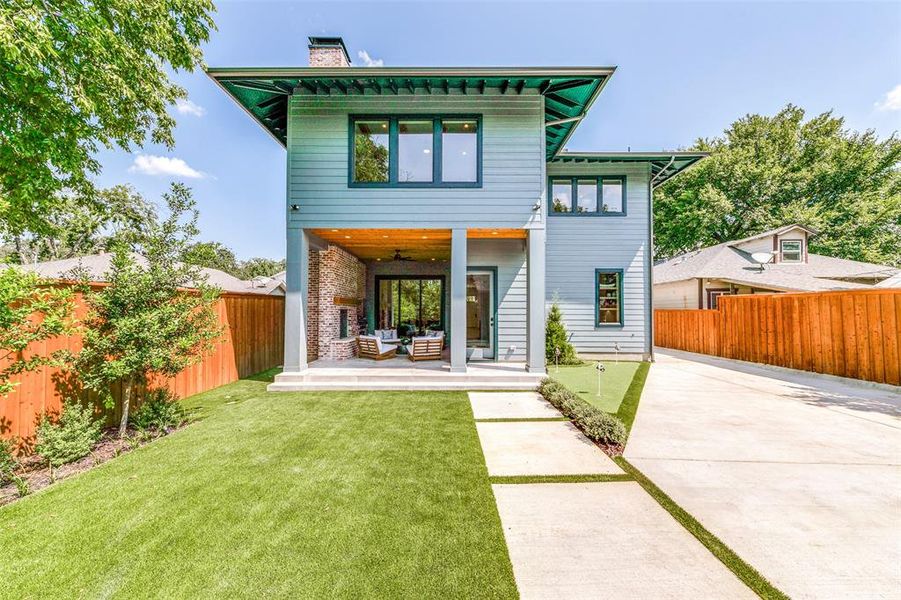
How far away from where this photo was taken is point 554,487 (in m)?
3.26

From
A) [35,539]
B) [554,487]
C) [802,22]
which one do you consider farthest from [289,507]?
[802,22]

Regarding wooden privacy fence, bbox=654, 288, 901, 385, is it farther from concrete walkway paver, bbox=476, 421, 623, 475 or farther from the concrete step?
concrete walkway paver, bbox=476, 421, 623, 475

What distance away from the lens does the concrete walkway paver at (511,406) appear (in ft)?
17.4

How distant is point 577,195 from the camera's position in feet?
33.2

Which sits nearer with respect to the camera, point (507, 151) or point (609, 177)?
point (507, 151)

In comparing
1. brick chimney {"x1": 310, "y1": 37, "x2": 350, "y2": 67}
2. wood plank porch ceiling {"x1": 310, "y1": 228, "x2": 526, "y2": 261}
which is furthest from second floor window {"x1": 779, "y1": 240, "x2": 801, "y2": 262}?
brick chimney {"x1": 310, "y1": 37, "x2": 350, "y2": 67}

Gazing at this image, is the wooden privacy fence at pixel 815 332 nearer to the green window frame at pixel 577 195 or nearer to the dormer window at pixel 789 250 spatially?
the green window frame at pixel 577 195

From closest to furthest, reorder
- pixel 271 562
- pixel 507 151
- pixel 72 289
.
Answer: pixel 271 562, pixel 72 289, pixel 507 151

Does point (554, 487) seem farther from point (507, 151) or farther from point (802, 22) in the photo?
point (802, 22)

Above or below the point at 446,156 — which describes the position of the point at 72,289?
below

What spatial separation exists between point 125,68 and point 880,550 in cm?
1032

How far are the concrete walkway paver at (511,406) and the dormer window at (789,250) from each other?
15692 mm

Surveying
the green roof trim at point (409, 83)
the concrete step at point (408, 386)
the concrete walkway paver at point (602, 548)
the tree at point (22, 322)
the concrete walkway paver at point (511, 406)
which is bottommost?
the concrete walkway paver at point (602, 548)

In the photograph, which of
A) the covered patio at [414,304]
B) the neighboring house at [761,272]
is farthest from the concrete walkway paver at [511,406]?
the neighboring house at [761,272]
